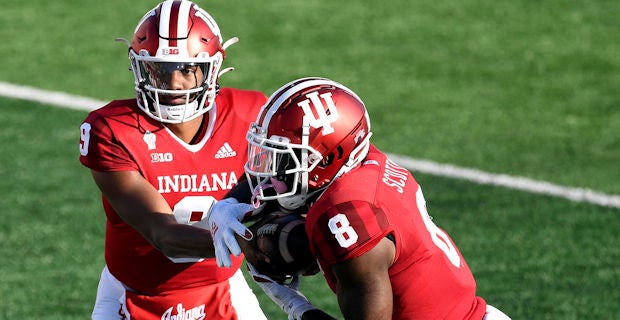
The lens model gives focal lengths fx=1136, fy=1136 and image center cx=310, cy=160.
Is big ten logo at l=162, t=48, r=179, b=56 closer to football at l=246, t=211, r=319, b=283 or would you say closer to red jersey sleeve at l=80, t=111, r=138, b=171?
red jersey sleeve at l=80, t=111, r=138, b=171

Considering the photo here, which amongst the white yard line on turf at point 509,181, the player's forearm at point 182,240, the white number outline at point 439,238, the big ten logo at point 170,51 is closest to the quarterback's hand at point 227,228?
the player's forearm at point 182,240

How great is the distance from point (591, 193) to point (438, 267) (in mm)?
5173

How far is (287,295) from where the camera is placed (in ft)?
15.2

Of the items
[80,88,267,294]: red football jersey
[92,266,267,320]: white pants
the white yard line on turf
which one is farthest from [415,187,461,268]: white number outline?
the white yard line on turf

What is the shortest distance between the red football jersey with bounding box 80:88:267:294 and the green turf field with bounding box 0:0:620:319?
1.80 metres

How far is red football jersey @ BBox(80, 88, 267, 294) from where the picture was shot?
5418 mm

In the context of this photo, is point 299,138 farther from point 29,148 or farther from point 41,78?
point 41,78

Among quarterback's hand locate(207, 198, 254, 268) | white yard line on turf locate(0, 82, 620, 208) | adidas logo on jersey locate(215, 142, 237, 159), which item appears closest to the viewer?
quarterback's hand locate(207, 198, 254, 268)

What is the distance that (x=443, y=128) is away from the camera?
10.5 metres

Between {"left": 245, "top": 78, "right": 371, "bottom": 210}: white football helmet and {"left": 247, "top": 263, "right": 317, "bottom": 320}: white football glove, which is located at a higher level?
{"left": 245, "top": 78, "right": 371, "bottom": 210}: white football helmet

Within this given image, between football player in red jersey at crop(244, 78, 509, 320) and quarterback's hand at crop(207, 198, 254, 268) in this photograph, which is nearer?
football player in red jersey at crop(244, 78, 509, 320)

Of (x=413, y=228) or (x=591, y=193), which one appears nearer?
(x=413, y=228)

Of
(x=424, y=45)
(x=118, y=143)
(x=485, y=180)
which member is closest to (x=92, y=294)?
(x=118, y=143)

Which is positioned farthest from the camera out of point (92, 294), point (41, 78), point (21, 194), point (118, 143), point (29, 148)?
point (41, 78)
